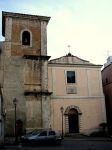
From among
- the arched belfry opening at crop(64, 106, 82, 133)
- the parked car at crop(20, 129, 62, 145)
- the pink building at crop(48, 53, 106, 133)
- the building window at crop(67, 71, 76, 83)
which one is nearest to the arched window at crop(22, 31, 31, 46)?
the pink building at crop(48, 53, 106, 133)

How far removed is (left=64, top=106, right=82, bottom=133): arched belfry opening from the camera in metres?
33.9

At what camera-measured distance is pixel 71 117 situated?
3466cm

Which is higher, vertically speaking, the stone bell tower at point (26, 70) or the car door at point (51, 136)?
the stone bell tower at point (26, 70)

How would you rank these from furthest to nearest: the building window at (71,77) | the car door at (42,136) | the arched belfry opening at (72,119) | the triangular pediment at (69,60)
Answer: the triangular pediment at (69,60) < the building window at (71,77) < the arched belfry opening at (72,119) < the car door at (42,136)

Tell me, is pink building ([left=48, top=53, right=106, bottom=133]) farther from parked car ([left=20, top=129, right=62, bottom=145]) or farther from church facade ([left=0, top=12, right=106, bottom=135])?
parked car ([left=20, top=129, right=62, bottom=145])

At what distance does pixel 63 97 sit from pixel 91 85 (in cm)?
449

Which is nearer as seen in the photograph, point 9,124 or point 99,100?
point 9,124

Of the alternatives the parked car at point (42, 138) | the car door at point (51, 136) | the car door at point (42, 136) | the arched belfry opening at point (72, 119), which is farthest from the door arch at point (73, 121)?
the car door at point (42, 136)

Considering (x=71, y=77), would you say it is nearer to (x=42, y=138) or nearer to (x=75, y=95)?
(x=75, y=95)

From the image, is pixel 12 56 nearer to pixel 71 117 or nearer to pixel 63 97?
pixel 63 97

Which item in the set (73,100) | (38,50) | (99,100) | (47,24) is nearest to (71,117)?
(73,100)

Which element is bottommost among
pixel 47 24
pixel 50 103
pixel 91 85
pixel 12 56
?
pixel 50 103

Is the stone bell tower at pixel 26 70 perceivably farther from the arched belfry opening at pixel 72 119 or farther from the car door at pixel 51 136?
the car door at pixel 51 136

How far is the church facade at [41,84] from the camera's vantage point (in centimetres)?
3044
